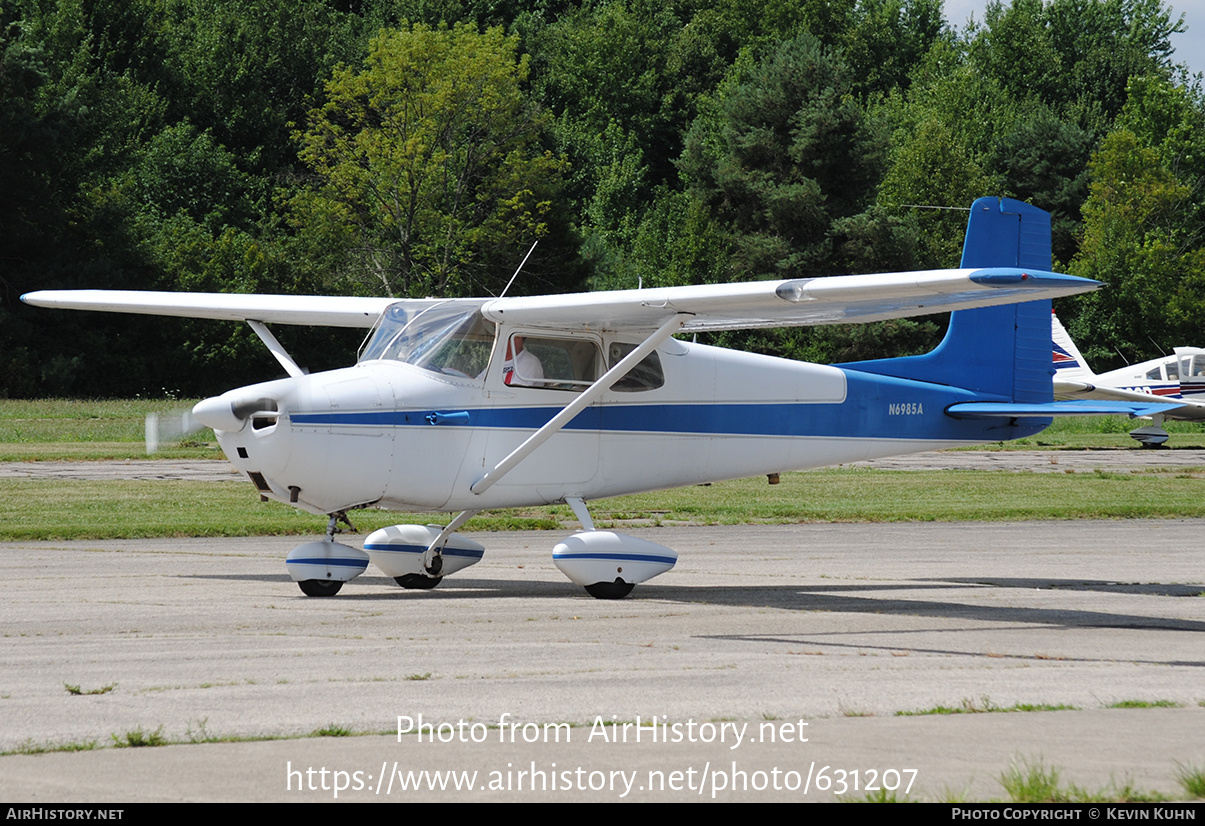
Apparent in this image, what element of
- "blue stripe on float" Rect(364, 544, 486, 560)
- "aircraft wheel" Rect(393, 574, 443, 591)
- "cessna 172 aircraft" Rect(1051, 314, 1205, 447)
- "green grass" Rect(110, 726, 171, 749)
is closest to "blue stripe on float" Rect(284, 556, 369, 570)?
"blue stripe on float" Rect(364, 544, 486, 560)

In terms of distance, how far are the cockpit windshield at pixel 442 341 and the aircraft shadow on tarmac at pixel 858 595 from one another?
2.00 meters

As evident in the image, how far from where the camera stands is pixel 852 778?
4.96 meters

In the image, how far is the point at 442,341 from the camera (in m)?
11.5

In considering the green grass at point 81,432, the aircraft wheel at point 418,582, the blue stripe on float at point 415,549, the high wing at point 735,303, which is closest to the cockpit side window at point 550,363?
the high wing at point 735,303

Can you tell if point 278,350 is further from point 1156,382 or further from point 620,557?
point 1156,382

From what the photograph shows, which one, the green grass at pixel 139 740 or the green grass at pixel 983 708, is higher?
the green grass at pixel 139 740

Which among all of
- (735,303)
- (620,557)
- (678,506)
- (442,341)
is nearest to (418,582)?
(620,557)

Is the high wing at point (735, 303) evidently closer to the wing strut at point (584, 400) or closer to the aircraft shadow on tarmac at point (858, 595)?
the wing strut at point (584, 400)

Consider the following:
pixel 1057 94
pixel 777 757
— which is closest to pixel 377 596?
pixel 777 757

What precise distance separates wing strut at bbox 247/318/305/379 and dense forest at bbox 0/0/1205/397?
38526 millimetres

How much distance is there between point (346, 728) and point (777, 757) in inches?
75.0

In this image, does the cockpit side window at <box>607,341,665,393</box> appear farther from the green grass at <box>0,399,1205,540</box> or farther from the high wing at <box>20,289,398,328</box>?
the green grass at <box>0,399,1205,540</box>

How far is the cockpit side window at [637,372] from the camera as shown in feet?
39.7

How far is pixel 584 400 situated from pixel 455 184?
4588cm
